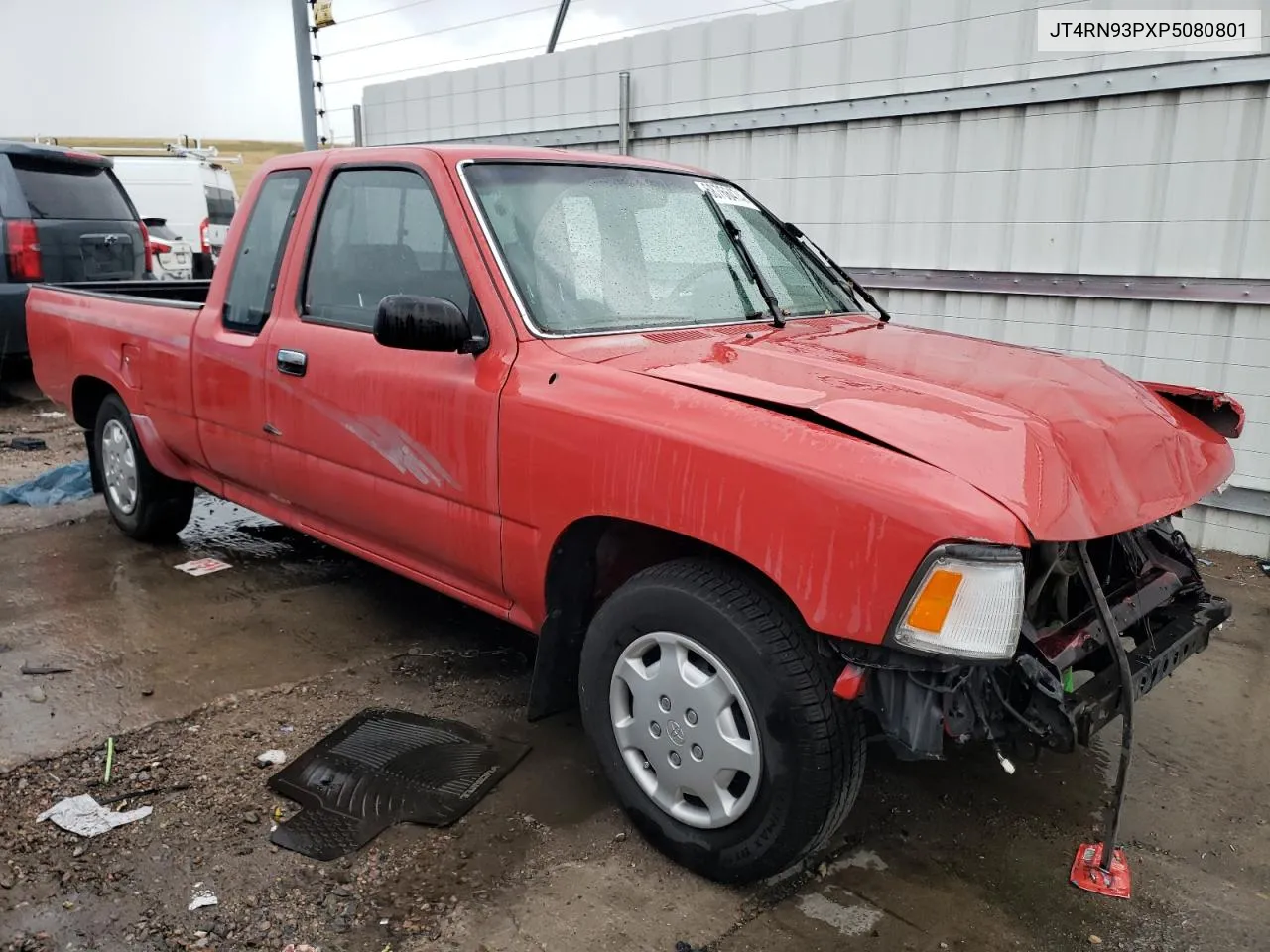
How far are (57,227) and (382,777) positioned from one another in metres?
7.87

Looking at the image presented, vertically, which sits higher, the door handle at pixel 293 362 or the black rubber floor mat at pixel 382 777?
the door handle at pixel 293 362

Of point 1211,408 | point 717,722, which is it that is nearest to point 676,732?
point 717,722

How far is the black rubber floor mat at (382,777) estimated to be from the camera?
2.82 m

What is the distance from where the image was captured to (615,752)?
2.74 metres

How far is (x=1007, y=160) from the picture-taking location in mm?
5750

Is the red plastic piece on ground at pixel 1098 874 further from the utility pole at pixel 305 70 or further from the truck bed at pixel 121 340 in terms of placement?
the utility pole at pixel 305 70

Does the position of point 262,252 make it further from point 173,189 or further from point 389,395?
point 173,189

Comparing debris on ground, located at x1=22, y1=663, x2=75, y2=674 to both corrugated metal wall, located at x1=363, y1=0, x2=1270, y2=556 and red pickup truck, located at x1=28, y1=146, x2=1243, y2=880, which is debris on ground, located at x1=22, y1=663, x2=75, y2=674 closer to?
red pickup truck, located at x1=28, y1=146, x2=1243, y2=880

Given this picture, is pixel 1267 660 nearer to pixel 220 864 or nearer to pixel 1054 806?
pixel 1054 806

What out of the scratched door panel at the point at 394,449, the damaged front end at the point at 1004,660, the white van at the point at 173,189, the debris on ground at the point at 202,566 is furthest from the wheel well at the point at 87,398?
the white van at the point at 173,189

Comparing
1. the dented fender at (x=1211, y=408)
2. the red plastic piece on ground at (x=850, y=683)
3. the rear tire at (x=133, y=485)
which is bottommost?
the rear tire at (x=133, y=485)

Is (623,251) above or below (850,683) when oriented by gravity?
above

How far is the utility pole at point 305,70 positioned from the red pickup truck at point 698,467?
5733mm

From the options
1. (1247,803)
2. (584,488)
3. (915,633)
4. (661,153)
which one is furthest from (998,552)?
(661,153)
